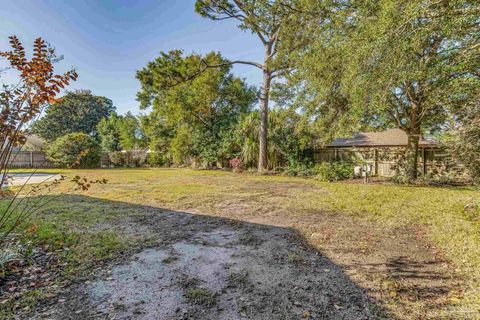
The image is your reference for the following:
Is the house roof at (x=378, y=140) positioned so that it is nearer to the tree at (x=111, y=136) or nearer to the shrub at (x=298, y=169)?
the shrub at (x=298, y=169)

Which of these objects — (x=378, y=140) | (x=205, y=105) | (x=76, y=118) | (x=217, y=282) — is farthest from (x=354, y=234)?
(x=76, y=118)

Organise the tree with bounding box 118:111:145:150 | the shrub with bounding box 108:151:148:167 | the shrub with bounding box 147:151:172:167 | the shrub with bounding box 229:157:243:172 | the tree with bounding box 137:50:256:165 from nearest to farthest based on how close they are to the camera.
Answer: the shrub with bounding box 229:157:243:172 < the tree with bounding box 137:50:256:165 < the shrub with bounding box 147:151:172:167 < the shrub with bounding box 108:151:148:167 < the tree with bounding box 118:111:145:150

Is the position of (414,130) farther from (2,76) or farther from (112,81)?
(112,81)

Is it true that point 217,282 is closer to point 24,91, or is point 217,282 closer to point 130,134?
point 24,91

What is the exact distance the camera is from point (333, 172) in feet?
39.8

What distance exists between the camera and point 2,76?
2.70 metres

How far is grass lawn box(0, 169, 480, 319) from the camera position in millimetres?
2449

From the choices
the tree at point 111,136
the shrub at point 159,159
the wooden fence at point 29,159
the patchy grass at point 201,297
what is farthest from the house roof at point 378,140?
the tree at point 111,136

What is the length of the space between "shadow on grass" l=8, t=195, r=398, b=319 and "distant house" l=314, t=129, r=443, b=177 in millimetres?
10116

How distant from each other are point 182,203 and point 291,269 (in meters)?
4.38

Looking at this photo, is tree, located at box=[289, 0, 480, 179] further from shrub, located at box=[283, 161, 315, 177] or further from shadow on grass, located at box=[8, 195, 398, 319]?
shadow on grass, located at box=[8, 195, 398, 319]

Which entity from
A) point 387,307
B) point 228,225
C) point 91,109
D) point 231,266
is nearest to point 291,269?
point 231,266

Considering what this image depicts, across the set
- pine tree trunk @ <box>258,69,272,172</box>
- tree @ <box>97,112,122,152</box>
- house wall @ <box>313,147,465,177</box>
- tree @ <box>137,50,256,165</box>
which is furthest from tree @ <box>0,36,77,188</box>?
tree @ <box>97,112,122,152</box>

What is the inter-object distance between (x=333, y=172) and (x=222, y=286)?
10732 mm
